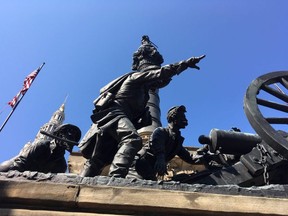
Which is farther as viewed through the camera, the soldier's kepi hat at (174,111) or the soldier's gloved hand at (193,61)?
the soldier's kepi hat at (174,111)

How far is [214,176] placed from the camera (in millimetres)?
4797

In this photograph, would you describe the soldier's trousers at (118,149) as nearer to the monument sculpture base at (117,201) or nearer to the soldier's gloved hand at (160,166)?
the soldier's gloved hand at (160,166)

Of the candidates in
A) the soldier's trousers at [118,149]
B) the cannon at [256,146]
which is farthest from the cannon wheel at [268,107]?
the soldier's trousers at [118,149]

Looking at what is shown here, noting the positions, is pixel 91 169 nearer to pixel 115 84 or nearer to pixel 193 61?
pixel 115 84

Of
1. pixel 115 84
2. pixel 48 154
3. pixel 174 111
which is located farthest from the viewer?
pixel 174 111

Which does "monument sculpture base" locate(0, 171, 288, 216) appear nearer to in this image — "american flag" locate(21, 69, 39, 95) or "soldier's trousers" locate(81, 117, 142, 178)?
"soldier's trousers" locate(81, 117, 142, 178)

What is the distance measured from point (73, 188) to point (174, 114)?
7.78 feet

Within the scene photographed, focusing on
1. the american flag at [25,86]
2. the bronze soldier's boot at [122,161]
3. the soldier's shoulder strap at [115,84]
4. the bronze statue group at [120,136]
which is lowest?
the bronze soldier's boot at [122,161]

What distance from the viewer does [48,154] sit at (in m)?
4.94

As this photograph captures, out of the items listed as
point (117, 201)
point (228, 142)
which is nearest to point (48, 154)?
point (117, 201)

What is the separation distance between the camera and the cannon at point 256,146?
457cm

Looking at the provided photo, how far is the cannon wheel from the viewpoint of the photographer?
172 inches

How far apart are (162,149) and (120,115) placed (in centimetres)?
70

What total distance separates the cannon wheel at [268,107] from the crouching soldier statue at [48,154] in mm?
2367
